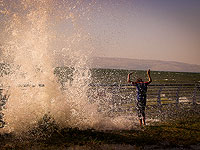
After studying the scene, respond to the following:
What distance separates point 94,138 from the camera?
6199 millimetres

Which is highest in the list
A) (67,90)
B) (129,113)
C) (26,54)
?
(26,54)

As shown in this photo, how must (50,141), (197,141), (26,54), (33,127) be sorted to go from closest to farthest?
1. (50,141)
2. (197,141)
3. (33,127)
4. (26,54)

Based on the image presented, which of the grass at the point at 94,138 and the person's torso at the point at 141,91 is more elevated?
the person's torso at the point at 141,91

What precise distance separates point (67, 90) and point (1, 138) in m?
3.00

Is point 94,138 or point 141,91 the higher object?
point 141,91

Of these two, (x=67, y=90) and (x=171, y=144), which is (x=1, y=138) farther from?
(x=171, y=144)

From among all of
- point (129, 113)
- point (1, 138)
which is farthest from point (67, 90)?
point (129, 113)

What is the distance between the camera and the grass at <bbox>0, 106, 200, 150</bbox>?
5.58 meters

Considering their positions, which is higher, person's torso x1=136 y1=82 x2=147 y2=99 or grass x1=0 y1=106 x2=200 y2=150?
person's torso x1=136 y1=82 x2=147 y2=99

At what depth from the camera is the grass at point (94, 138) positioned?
18.3ft

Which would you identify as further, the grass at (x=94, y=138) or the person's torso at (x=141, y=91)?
the person's torso at (x=141, y=91)

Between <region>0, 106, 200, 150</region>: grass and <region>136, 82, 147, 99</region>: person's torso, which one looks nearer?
<region>0, 106, 200, 150</region>: grass

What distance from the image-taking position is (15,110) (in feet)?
22.6

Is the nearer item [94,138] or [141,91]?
[94,138]
